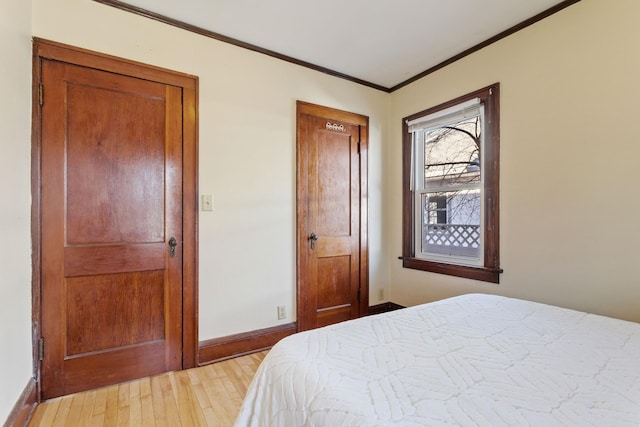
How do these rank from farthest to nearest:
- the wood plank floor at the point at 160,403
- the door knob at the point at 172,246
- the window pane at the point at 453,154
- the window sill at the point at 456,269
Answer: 1. the window pane at the point at 453,154
2. the window sill at the point at 456,269
3. the door knob at the point at 172,246
4. the wood plank floor at the point at 160,403

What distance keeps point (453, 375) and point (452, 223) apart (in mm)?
2046

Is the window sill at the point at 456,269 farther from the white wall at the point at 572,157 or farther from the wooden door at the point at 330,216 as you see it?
the wooden door at the point at 330,216

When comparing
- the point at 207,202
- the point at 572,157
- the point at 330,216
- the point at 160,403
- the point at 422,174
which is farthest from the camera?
the point at 422,174

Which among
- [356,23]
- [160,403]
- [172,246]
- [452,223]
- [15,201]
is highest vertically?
[356,23]

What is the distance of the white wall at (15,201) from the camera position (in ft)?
4.45

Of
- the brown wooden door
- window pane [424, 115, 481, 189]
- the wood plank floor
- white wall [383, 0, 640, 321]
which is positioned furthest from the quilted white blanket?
window pane [424, 115, 481, 189]

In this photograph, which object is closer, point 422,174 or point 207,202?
point 207,202

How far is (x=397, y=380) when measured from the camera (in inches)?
34.8

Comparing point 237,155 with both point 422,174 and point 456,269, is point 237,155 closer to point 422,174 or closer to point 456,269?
point 422,174

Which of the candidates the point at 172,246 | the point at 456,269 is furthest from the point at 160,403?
the point at 456,269

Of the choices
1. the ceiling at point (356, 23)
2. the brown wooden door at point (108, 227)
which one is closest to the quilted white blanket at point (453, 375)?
the brown wooden door at point (108, 227)

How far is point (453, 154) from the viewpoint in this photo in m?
2.78

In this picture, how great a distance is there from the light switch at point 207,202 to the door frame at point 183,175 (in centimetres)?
6

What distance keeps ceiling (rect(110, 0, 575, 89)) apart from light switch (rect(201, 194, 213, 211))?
1.23m
